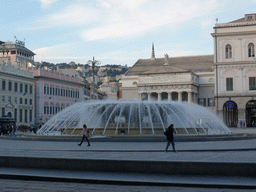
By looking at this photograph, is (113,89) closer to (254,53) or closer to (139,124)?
(254,53)

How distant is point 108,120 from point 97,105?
4.82 ft

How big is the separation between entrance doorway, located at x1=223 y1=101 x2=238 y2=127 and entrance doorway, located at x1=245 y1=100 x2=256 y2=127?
2054mm

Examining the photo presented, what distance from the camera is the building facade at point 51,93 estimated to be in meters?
71.2

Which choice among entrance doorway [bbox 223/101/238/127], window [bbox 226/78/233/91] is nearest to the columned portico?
entrance doorway [bbox 223/101/238/127]

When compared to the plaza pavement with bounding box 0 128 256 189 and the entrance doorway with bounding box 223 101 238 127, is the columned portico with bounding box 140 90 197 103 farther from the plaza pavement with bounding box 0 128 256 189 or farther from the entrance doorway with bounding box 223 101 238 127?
the plaza pavement with bounding box 0 128 256 189

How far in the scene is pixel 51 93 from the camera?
74625 millimetres

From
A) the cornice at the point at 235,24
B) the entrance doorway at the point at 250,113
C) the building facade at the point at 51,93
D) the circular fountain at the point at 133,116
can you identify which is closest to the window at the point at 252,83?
the entrance doorway at the point at 250,113

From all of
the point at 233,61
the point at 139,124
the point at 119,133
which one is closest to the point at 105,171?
the point at 119,133

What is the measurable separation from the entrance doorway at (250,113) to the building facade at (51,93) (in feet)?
118

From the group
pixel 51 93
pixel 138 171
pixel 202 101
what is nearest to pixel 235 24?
pixel 202 101

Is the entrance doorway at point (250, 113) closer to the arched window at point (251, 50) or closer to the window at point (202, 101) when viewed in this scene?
the arched window at point (251, 50)

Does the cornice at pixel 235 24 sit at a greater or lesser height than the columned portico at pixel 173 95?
greater

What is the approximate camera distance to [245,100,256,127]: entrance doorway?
2504 inches

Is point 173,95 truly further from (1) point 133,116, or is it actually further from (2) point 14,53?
(1) point 133,116
